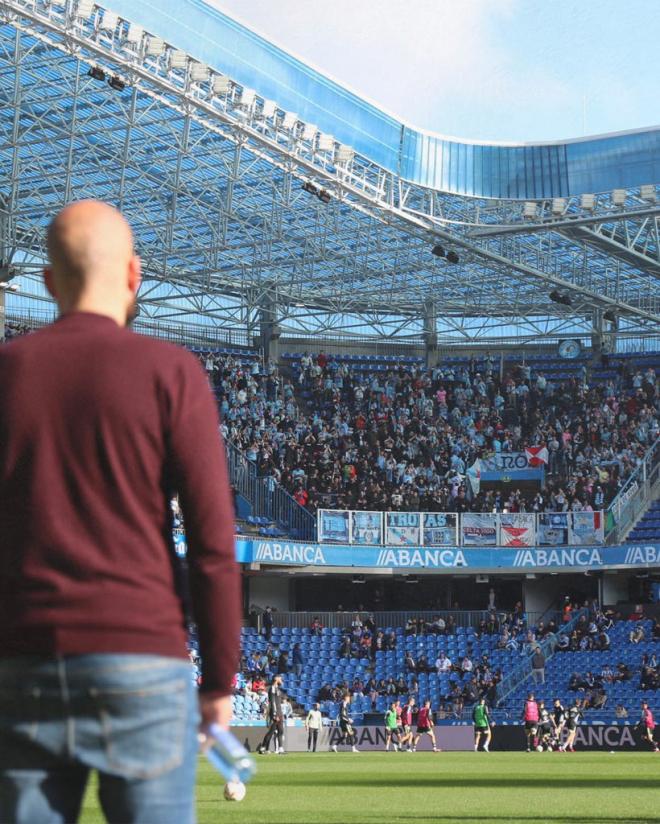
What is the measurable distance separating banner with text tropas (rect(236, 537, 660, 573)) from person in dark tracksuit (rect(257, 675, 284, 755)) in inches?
493

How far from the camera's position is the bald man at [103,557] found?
11.3ft

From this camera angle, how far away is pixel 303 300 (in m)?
60.1

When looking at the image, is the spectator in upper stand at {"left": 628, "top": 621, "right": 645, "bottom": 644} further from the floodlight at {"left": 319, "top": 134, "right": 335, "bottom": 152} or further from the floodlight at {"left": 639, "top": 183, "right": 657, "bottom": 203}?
the floodlight at {"left": 319, "top": 134, "right": 335, "bottom": 152}

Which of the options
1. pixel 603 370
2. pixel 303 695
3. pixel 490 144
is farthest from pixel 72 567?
pixel 603 370

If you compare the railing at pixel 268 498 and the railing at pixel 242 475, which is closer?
the railing at pixel 268 498

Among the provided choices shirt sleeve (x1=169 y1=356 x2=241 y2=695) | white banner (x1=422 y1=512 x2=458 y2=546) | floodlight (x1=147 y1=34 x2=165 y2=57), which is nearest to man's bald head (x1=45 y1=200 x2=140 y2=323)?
shirt sleeve (x1=169 y1=356 x2=241 y2=695)

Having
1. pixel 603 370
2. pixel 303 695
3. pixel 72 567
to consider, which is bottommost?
pixel 303 695

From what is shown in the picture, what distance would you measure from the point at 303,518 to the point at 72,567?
47247 millimetres

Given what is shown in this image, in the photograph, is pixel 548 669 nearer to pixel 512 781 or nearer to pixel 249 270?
pixel 249 270

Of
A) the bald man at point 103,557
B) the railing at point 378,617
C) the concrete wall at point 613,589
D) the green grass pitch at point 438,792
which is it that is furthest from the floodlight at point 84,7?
the bald man at point 103,557

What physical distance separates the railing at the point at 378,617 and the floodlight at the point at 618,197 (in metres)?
15.2

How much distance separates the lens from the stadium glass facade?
4062 centimetres

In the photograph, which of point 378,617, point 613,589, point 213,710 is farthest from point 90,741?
point 613,589

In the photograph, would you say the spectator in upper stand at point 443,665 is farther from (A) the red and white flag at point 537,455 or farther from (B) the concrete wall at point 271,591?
(A) the red and white flag at point 537,455
